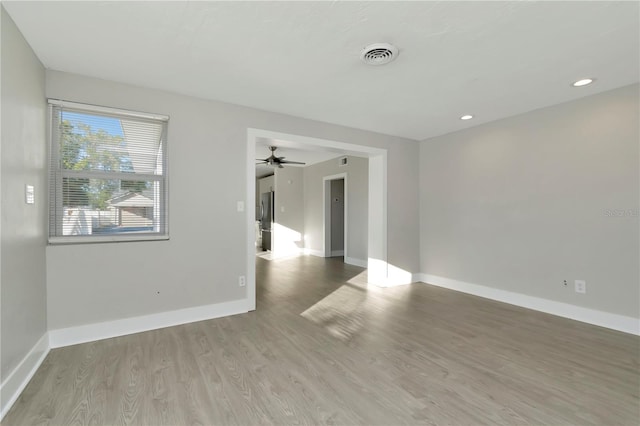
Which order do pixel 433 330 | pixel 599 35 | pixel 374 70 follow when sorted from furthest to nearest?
pixel 433 330
pixel 374 70
pixel 599 35

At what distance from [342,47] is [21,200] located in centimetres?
245

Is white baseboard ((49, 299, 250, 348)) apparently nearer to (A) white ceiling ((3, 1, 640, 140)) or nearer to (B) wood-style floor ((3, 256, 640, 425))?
(B) wood-style floor ((3, 256, 640, 425))

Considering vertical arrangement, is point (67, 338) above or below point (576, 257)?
below

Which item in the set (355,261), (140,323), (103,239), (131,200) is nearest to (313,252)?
(355,261)

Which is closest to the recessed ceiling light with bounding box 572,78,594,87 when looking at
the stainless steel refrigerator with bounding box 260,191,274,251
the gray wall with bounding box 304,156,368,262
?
the gray wall with bounding box 304,156,368,262

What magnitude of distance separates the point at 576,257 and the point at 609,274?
0.30 m

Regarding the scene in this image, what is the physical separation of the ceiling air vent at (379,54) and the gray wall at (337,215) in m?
5.35

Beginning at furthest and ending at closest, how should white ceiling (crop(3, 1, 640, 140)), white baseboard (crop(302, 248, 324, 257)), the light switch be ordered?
white baseboard (crop(302, 248, 324, 257))
the light switch
white ceiling (crop(3, 1, 640, 140))

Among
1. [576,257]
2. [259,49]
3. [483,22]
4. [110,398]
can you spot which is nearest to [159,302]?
[110,398]

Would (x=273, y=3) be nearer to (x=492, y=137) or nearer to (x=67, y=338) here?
(x=67, y=338)

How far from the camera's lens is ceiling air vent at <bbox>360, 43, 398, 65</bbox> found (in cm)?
219

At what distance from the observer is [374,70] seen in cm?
258

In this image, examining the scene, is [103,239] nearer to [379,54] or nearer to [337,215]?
[379,54]

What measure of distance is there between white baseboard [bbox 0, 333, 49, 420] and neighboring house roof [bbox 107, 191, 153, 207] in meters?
1.19
